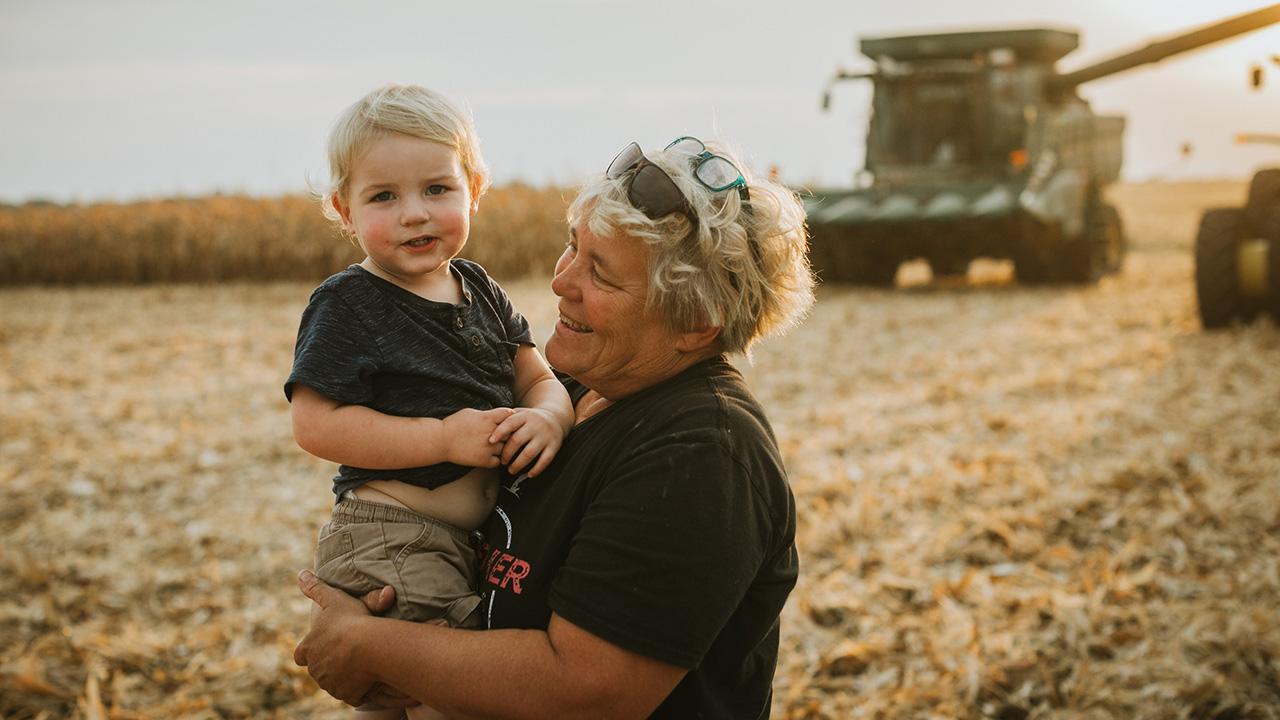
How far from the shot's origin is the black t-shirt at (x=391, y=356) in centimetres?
170

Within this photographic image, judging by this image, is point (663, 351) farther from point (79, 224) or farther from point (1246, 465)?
point (79, 224)

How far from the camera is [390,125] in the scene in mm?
1785

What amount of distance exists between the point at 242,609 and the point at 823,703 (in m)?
2.60

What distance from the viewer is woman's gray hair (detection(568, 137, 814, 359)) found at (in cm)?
160

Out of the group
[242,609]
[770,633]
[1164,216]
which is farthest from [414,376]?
[1164,216]

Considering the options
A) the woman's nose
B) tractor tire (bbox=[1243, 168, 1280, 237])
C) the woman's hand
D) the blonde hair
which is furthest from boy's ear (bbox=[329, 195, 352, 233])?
tractor tire (bbox=[1243, 168, 1280, 237])

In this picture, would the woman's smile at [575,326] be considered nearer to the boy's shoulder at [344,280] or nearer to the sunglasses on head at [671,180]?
the sunglasses on head at [671,180]

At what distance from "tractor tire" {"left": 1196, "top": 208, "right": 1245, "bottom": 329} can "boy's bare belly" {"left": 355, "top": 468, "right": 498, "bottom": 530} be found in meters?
8.68

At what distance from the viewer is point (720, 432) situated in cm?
147

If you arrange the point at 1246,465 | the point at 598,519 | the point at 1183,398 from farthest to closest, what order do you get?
the point at 1183,398 < the point at 1246,465 < the point at 598,519

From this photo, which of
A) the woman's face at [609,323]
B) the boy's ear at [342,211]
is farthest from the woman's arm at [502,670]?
the boy's ear at [342,211]

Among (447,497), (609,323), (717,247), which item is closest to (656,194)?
(717,247)

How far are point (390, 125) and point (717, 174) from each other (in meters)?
0.66

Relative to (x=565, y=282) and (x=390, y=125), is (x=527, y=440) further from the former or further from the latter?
(x=390, y=125)
